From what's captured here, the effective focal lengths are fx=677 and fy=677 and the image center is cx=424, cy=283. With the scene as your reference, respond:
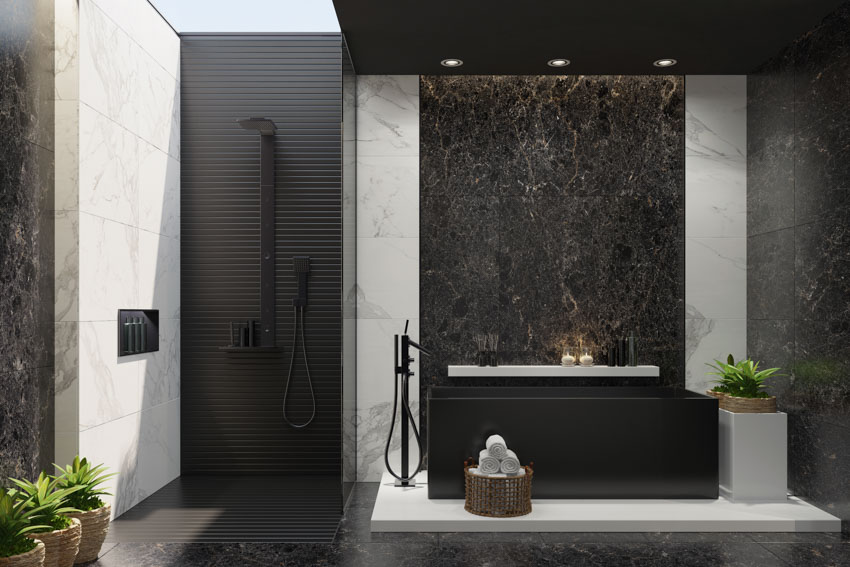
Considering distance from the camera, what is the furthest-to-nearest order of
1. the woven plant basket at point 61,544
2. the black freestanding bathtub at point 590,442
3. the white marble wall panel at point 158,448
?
the white marble wall panel at point 158,448 → the black freestanding bathtub at point 590,442 → the woven plant basket at point 61,544

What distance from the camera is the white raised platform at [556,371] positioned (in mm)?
4301

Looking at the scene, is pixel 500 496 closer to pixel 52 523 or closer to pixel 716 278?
pixel 52 523

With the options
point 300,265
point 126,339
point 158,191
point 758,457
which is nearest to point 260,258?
point 300,265

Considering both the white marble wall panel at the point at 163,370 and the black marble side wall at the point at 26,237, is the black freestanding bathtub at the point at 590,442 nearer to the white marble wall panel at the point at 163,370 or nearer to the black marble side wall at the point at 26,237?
the white marble wall panel at the point at 163,370

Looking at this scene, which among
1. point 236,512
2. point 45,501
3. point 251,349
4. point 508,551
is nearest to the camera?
point 45,501

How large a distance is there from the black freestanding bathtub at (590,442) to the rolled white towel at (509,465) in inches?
9.9

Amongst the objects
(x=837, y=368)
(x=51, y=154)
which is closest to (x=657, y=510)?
(x=837, y=368)

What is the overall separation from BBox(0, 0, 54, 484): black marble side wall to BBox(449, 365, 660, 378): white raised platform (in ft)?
7.53

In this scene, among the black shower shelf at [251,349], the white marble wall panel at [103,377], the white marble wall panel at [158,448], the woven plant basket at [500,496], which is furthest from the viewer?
the black shower shelf at [251,349]

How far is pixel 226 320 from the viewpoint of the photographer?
4660 millimetres

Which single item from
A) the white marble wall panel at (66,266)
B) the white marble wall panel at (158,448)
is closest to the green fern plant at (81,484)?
the white marble wall panel at (66,266)

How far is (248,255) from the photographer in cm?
466

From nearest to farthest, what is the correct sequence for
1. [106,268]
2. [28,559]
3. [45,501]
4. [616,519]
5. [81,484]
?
[28,559] < [45,501] < [81,484] < [616,519] < [106,268]

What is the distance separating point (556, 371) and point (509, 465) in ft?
3.33
